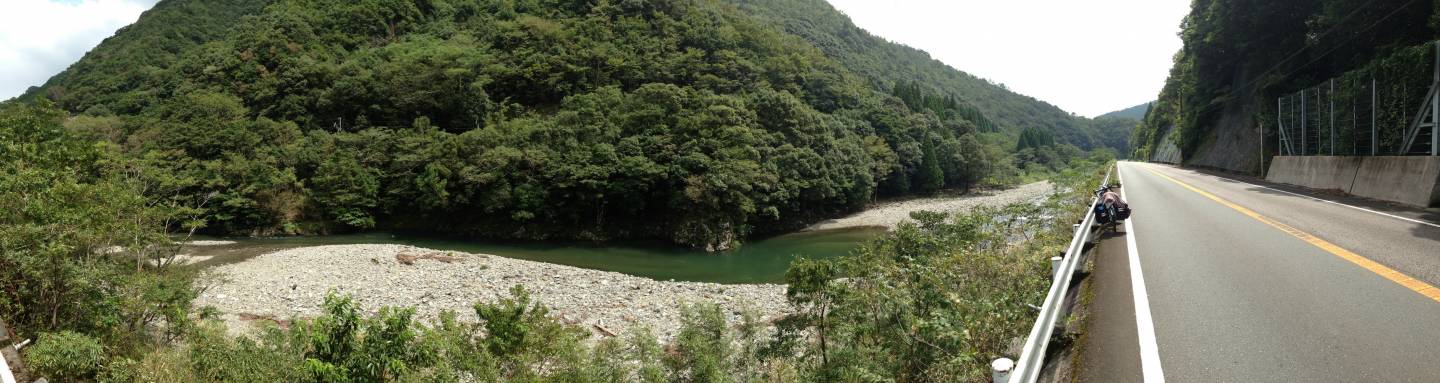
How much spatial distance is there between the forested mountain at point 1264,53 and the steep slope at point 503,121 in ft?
74.0

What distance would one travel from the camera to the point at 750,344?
12133mm

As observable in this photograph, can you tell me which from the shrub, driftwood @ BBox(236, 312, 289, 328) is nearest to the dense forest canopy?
driftwood @ BBox(236, 312, 289, 328)

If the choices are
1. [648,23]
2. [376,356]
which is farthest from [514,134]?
[376,356]

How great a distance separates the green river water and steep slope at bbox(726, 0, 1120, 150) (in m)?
79.3

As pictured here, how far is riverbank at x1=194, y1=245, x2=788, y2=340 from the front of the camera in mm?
18469

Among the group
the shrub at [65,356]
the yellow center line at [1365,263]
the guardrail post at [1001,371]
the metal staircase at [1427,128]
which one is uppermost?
the metal staircase at [1427,128]

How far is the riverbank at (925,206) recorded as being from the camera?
43.8 meters

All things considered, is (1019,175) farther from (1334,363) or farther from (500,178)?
(1334,363)

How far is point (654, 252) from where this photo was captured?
34.6 metres

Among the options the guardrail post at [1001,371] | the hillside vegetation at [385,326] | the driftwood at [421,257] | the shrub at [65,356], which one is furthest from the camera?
the driftwood at [421,257]

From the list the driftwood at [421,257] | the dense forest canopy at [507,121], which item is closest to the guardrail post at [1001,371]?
the driftwood at [421,257]

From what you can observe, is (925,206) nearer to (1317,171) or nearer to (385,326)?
(1317,171)

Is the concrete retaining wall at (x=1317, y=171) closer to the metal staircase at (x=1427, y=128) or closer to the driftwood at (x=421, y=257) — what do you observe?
the metal staircase at (x=1427, y=128)

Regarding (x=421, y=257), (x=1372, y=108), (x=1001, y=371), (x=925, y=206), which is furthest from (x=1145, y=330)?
(x=925, y=206)
